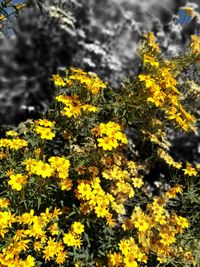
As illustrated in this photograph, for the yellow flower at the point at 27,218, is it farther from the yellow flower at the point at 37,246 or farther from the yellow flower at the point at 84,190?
the yellow flower at the point at 84,190

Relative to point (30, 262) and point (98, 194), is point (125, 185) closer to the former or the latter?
point (98, 194)

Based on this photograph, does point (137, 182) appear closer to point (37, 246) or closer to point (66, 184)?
point (66, 184)

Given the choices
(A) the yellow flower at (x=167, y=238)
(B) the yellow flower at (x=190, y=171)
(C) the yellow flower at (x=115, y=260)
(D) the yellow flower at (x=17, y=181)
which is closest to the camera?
(D) the yellow flower at (x=17, y=181)

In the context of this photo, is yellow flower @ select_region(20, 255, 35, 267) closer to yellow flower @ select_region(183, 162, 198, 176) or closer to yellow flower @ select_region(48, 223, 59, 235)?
yellow flower @ select_region(48, 223, 59, 235)

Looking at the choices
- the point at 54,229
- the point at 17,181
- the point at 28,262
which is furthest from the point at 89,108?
the point at 28,262

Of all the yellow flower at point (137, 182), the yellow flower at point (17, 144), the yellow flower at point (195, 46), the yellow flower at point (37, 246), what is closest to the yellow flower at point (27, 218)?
the yellow flower at point (37, 246)

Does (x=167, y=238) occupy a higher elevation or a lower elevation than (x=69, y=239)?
higher

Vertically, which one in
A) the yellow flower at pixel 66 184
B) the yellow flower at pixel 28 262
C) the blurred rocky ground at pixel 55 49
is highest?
the blurred rocky ground at pixel 55 49

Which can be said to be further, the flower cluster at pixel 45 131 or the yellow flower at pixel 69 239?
the flower cluster at pixel 45 131
